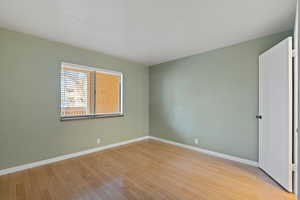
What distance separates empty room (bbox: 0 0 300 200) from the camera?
1787mm

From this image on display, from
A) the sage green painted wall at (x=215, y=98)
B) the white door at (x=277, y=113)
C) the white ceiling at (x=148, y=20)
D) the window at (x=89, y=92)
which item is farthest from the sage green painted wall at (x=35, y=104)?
the white door at (x=277, y=113)

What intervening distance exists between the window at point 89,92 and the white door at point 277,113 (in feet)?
10.6

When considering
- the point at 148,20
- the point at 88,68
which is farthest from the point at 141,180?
the point at 88,68

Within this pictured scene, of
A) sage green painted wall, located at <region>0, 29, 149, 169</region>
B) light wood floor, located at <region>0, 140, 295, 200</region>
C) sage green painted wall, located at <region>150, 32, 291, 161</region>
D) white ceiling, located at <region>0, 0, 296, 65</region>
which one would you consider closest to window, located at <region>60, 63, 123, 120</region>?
sage green painted wall, located at <region>0, 29, 149, 169</region>

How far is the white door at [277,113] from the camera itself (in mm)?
1821

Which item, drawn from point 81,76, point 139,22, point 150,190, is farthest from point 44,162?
point 139,22

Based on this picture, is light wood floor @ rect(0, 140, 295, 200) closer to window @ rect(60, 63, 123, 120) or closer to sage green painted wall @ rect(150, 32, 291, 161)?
sage green painted wall @ rect(150, 32, 291, 161)

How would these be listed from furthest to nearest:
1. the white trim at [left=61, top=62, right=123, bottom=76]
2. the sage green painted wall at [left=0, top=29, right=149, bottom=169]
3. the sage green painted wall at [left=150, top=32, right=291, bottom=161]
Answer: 1. the white trim at [left=61, top=62, right=123, bottom=76]
2. the sage green painted wall at [left=150, top=32, right=291, bottom=161]
3. the sage green painted wall at [left=0, top=29, right=149, bottom=169]

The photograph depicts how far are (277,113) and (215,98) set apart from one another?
3.78 ft

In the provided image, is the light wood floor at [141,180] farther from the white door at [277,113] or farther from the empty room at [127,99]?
the white door at [277,113]

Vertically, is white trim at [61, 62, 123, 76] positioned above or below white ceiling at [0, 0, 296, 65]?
below

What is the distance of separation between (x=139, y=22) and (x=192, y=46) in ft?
4.67

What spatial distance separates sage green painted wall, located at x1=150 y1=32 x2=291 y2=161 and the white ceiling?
13.8 inches

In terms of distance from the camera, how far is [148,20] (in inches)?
77.4
